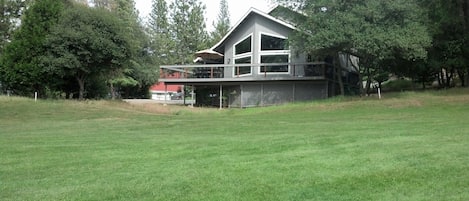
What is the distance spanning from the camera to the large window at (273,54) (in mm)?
27281

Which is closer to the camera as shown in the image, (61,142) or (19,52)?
(61,142)

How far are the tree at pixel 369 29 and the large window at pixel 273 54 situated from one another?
14.7 feet

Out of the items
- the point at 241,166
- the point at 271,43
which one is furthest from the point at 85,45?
the point at 241,166

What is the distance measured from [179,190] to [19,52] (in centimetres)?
2521

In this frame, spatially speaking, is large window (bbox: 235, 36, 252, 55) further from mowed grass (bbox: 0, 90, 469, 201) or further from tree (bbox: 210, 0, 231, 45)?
tree (bbox: 210, 0, 231, 45)

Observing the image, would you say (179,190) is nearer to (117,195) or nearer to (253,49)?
(117,195)

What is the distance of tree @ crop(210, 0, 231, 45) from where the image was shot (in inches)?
2329

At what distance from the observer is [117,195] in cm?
554

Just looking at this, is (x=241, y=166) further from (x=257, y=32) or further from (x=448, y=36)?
(x=257, y=32)

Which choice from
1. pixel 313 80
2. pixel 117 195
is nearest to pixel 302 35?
pixel 313 80

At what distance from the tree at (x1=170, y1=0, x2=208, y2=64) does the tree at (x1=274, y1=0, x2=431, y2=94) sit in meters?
36.3

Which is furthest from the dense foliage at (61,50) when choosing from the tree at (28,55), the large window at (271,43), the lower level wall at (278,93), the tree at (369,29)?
the tree at (369,29)

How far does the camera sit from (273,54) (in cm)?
2762

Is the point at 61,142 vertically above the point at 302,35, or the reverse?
the point at 302,35
